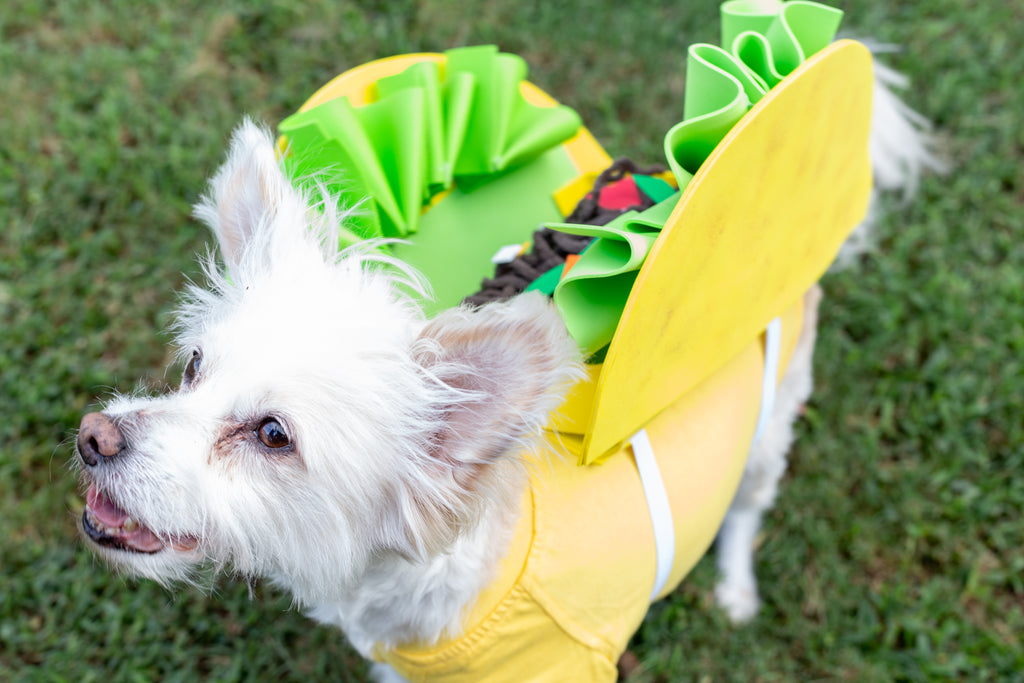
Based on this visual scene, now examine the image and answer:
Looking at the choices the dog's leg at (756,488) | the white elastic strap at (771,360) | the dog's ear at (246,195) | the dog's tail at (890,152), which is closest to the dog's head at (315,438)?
the dog's ear at (246,195)

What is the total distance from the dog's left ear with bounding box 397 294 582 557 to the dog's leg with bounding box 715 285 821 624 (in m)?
1.08

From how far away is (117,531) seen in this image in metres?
1.43

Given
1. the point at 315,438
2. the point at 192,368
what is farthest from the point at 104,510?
the point at 315,438

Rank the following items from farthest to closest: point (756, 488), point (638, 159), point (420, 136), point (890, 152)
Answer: point (638, 159) < point (890, 152) < point (756, 488) < point (420, 136)

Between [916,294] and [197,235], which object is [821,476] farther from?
[197,235]

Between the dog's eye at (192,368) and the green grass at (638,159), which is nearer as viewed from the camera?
the dog's eye at (192,368)

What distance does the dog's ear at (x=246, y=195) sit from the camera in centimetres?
147

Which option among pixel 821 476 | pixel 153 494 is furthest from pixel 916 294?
pixel 153 494

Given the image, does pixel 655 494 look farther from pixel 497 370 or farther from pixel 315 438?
pixel 315 438

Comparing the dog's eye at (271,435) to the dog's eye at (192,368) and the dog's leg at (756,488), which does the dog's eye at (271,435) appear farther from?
the dog's leg at (756,488)

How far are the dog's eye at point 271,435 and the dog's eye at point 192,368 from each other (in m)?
0.24

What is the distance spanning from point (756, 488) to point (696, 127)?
136 centimetres

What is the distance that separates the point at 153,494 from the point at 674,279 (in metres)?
0.96

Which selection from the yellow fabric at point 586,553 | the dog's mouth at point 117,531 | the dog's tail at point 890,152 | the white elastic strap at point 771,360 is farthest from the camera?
the dog's tail at point 890,152
